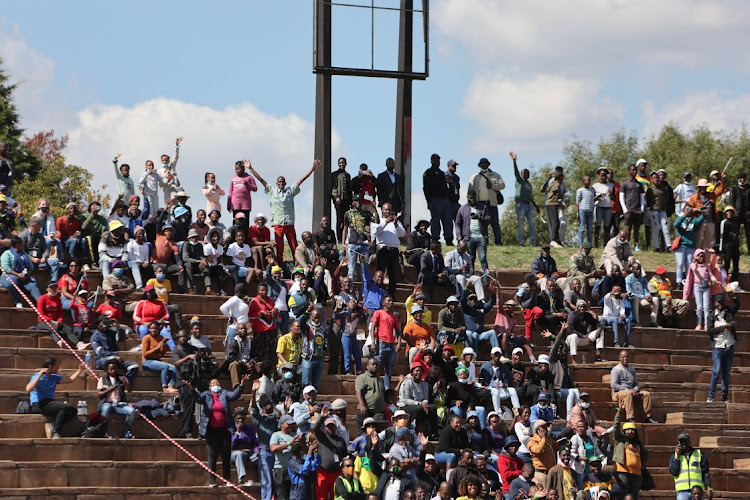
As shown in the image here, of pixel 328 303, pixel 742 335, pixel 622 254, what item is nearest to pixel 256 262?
pixel 328 303

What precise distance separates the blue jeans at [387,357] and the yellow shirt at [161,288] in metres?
3.59

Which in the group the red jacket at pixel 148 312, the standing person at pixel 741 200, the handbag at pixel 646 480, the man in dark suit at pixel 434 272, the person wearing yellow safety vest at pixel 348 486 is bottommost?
the handbag at pixel 646 480

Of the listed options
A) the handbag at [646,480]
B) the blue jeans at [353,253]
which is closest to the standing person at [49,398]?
the blue jeans at [353,253]

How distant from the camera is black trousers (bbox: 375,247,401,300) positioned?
1104 inches

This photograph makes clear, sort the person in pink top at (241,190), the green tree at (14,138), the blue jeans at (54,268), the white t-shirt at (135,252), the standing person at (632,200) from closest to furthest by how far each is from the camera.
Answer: the blue jeans at (54,268) < the white t-shirt at (135,252) < the person in pink top at (241,190) < the standing person at (632,200) < the green tree at (14,138)

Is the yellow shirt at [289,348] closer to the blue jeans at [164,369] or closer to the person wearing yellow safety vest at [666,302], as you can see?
the blue jeans at [164,369]

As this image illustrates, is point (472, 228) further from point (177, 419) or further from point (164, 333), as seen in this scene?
point (177, 419)

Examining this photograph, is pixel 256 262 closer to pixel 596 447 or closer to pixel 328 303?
pixel 328 303

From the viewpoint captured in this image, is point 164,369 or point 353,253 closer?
point 164,369

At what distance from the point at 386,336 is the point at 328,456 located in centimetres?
338

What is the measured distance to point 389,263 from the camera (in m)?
28.2

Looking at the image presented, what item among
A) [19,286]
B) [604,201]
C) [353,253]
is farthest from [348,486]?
[604,201]

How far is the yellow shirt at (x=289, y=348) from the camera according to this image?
79.0 feet

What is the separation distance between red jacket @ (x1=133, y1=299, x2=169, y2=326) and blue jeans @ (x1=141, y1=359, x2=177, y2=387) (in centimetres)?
97
